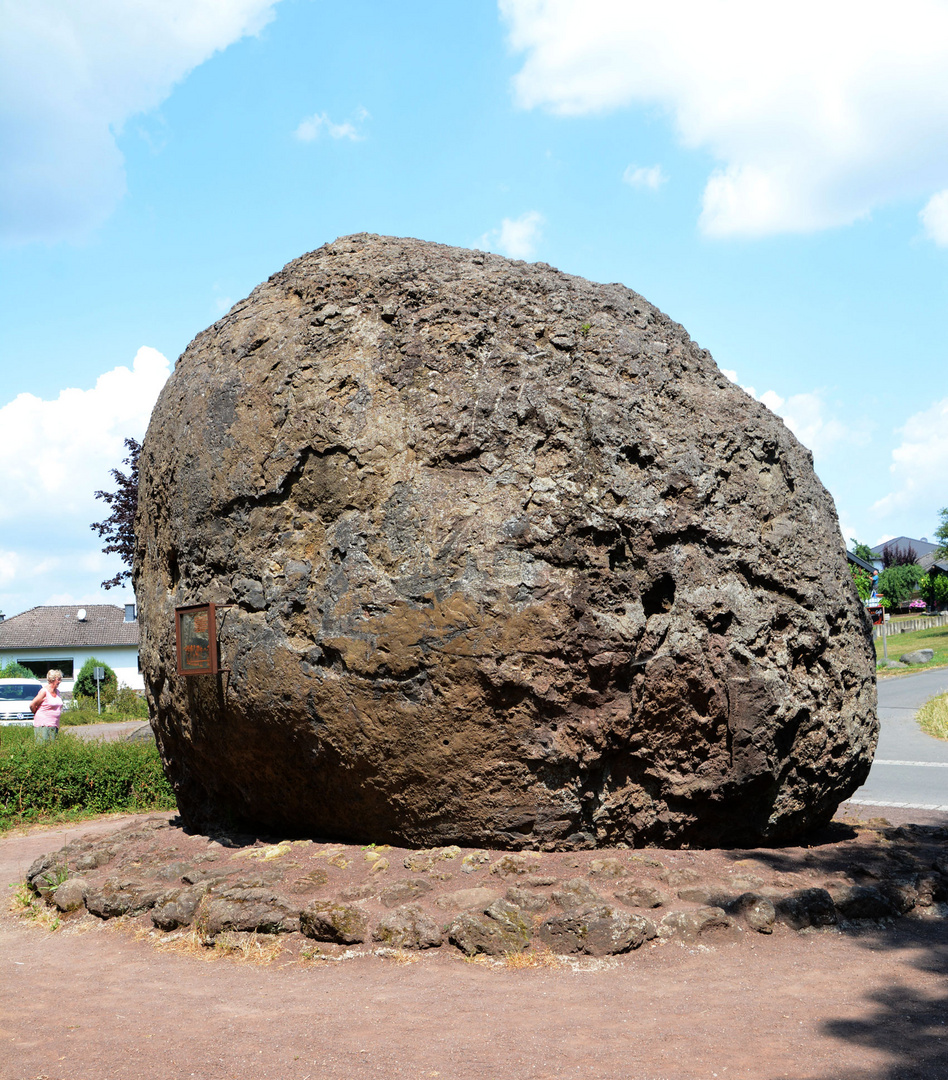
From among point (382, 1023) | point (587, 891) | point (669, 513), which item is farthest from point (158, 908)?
point (669, 513)

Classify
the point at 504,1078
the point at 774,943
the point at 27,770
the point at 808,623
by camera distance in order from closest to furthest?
the point at 504,1078 → the point at 774,943 → the point at 808,623 → the point at 27,770

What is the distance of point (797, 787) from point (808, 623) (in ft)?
4.01

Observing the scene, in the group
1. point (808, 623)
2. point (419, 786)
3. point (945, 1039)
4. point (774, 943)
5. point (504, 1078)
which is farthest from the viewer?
point (808, 623)

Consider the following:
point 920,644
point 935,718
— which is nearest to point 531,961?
point 935,718

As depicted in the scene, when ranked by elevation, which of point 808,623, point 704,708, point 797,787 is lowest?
point 797,787

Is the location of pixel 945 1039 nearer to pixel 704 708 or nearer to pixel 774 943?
pixel 774 943

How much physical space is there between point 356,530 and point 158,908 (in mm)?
2853

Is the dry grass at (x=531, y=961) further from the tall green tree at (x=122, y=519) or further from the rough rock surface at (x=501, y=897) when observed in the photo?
the tall green tree at (x=122, y=519)

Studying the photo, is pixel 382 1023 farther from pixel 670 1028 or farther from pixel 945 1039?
pixel 945 1039

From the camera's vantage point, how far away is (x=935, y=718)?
17359 millimetres

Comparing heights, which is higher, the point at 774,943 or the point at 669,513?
the point at 669,513

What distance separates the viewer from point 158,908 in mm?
6277

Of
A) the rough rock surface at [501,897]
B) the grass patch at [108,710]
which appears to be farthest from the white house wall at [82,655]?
the rough rock surface at [501,897]

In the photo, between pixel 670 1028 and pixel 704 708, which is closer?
pixel 670 1028
